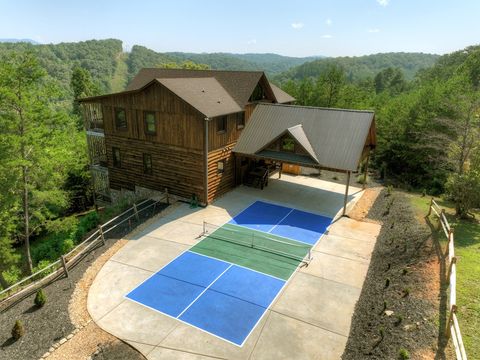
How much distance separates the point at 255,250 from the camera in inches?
606

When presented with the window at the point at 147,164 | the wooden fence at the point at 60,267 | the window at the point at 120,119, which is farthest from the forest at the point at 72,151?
the window at the point at 147,164

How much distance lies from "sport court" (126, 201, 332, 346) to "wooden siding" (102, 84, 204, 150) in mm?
5712

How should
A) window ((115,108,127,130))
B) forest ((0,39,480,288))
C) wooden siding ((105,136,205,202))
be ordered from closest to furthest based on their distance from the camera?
forest ((0,39,480,288))
wooden siding ((105,136,205,202))
window ((115,108,127,130))

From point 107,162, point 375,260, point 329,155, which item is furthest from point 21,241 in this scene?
point 375,260

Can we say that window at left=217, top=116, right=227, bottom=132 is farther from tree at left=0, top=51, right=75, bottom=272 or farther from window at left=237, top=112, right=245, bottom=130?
tree at left=0, top=51, right=75, bottom=272

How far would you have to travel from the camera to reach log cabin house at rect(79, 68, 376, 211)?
19281 mm

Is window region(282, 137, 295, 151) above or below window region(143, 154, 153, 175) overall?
above

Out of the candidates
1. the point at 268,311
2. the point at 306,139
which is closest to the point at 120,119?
the point at 306,139

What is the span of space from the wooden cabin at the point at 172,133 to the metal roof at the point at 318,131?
1.11 metres

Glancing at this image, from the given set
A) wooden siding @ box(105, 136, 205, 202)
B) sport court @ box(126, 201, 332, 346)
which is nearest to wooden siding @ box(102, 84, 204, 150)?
wooden siding @ box(105, 136, 205, 202)

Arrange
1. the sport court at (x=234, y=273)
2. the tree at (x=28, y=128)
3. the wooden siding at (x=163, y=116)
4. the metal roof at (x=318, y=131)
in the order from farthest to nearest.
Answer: the wooden siding at (x=163, y=116)
the metal roof at (x=318, y=131)
the tree at (x=28, y=128)
the sport court at (x=234, y=273)

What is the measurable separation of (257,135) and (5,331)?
16527 mm

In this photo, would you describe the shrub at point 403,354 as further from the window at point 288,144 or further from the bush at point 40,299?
the window at point 288,144

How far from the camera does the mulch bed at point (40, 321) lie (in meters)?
9.59
